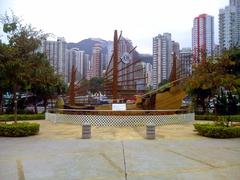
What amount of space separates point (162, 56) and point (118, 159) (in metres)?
44.4

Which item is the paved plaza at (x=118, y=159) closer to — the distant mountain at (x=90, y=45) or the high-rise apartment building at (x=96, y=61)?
the high-rise apartment building at (x=96, y=61)

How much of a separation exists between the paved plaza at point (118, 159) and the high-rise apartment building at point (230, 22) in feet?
68.6

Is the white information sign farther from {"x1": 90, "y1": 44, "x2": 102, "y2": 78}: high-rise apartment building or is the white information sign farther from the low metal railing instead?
{"x1": 90, "y1": 44, "x2": 102, "y2": 78}: high-rise apartment building

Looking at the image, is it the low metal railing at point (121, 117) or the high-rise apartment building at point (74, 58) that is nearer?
the low metal railing at point (121, 117)

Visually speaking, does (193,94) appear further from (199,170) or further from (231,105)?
(199,170)

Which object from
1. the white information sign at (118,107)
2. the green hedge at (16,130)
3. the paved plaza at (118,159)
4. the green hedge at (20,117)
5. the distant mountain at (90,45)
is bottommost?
the paved plaza at (118,159)

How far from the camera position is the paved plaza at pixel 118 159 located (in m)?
6.64

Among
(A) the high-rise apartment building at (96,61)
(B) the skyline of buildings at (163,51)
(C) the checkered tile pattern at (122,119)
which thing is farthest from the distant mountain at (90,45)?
(C) the checkered tile pattern at (122,119)

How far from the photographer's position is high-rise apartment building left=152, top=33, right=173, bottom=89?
169 feet

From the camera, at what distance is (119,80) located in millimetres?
21578

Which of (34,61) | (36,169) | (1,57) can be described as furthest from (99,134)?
(36,169)

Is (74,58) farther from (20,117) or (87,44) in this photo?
(20,117)

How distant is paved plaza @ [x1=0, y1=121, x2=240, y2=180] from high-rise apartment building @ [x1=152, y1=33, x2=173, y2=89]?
131ft

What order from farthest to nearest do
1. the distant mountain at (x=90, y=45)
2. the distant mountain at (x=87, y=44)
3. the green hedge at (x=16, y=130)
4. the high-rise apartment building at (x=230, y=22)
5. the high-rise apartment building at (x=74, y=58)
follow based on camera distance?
the distant mountain at (x=87, y=44) → the distant mountain at (x=90, y=45) → the high-rise apartment building at (x=74, y=58) → the high-rise apartment building at (x=230, y=22) → the green hedge at (x=16, y=130)
